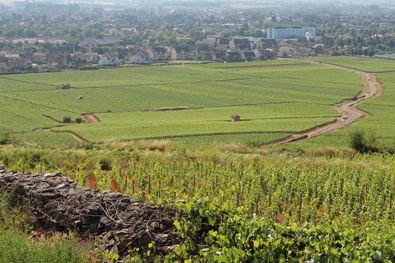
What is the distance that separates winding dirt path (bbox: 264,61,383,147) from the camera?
1741 inches

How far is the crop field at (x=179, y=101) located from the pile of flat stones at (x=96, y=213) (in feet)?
90.8

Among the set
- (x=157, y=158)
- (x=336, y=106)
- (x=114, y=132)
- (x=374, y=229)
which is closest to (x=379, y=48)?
(x=336, y=106)

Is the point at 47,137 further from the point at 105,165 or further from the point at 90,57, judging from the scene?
the point at 90,57

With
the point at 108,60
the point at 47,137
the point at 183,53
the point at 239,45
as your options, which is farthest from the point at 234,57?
the point at 47,137

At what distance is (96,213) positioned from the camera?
11023 millimetres

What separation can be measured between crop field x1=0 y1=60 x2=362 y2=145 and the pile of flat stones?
27689 mm

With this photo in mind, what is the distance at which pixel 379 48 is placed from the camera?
A: 137750 millimetres

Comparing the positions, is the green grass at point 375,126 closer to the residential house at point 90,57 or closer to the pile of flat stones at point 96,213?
the pile of flat stones at point 96,213

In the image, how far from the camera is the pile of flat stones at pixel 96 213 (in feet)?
32.1

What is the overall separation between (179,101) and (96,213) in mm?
56385

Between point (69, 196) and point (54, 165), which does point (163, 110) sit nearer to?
point (54, 165)

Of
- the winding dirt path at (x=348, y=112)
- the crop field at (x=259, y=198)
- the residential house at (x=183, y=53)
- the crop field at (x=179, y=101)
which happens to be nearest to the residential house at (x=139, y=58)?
the residential house at (x=183, y=53)

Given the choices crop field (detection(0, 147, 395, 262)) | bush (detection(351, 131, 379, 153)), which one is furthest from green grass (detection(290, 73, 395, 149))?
crop field (detection(0, 147, 395, 262))

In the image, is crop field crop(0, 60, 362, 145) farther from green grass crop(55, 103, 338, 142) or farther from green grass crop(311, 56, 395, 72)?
green grass crop(311, 56, 395, 72)
